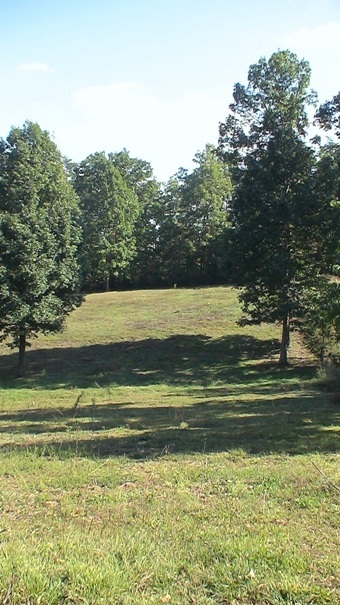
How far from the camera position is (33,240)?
22891 millimetres

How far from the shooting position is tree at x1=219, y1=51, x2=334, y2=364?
925 inches

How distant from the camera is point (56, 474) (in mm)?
A: 6602

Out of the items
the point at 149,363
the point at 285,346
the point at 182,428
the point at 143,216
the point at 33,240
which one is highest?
the point at 143,216

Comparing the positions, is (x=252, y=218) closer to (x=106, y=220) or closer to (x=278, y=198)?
(x=278, y=198)

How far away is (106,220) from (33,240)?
119 ft

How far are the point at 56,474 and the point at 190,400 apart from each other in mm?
10084

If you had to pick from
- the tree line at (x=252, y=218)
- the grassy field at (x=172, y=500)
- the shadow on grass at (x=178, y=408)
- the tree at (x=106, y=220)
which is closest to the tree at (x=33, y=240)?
the tree line at (x=252, y=218)

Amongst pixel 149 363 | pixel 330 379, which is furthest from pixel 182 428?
pixel 149 363

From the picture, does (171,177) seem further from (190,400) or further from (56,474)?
(56,474)

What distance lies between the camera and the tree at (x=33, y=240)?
74.1 ft

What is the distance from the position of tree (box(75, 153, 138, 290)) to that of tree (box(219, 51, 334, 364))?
33.7 meters

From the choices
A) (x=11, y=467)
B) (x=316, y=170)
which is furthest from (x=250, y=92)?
(x=11, y=467)

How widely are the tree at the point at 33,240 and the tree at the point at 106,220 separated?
30420 millimetres

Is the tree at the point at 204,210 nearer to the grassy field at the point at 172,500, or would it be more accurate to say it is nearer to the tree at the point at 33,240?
the tree at the point at 33,240
